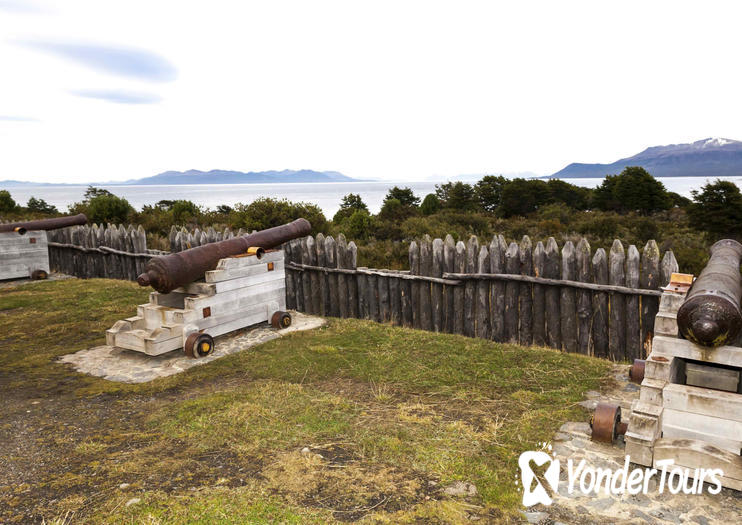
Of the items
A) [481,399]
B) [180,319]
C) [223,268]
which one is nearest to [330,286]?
[223,268]

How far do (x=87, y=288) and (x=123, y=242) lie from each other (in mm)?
1846

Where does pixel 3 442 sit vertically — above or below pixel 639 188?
below

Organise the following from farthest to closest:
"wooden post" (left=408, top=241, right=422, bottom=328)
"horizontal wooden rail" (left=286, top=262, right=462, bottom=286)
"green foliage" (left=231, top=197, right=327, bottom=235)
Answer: "green foliage" (left=231, top=197, right=327, bottom=235) < "wooden post" (left=408, top=241, right=422, bottom=328) < "horizontal wooden rail" (left=286, top=262, right=462, bottom=286)

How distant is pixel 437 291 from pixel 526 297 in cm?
146

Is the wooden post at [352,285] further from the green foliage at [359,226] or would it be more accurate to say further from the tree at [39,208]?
the tree at [39,208]

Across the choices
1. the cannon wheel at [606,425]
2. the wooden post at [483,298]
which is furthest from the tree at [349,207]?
the cannon wheel at [606,425]

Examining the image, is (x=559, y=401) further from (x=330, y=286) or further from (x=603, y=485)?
(x=330, y=286)

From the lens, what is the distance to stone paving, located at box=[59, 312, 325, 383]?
6.25 m

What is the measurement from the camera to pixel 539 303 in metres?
7.15

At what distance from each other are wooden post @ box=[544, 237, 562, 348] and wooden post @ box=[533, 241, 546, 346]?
0.06 meters

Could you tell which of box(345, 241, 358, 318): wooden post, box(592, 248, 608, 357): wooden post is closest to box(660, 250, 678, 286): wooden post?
box(592, 248, 608, 357): wooden post

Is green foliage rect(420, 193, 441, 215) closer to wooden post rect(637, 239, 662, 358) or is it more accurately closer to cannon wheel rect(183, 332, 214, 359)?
wooden post rect(637, 239, 662, 358)

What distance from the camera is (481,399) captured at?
521 cm

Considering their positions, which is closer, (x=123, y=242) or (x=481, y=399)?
(x=481, y=399)
